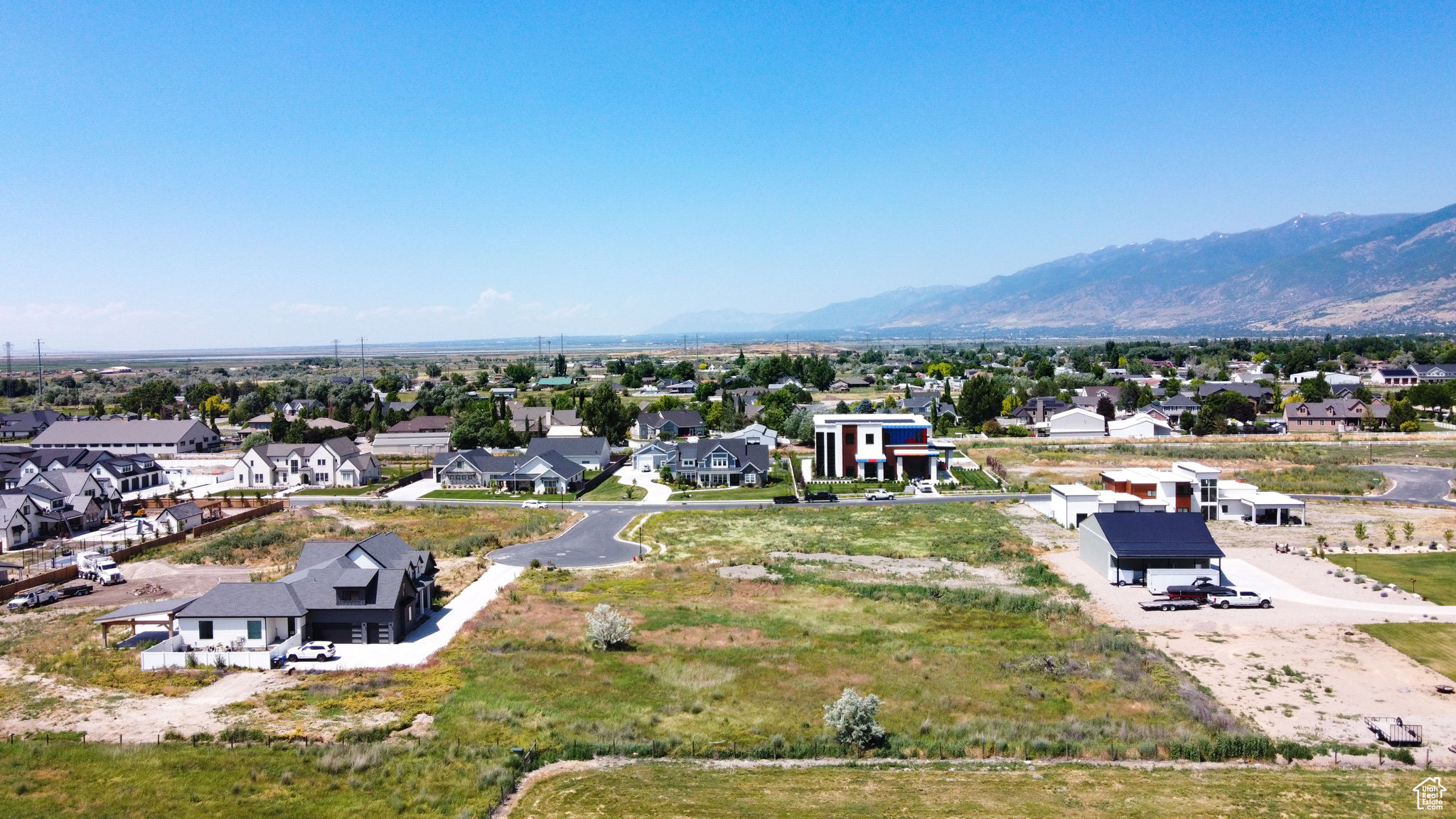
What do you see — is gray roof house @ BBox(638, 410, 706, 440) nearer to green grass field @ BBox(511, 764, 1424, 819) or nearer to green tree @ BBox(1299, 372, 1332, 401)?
green grass field @ BBox(511, 764, 1424, 819)

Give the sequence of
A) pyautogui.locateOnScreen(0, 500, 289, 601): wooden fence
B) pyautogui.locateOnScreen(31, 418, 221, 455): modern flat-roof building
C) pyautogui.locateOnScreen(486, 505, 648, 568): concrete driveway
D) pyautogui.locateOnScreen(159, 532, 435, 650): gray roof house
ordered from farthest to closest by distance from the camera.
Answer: pyautogui.locateOnScreen(31, 418, 221, 455): modern flat-roof building < pyautogui.locateOnScreen(486, 505, 648, 568): concrete driveway < pyautogui.locateOnScreen(0, 500, 289, 601): wooden fence < pyautogui.locateOnScreen(159, 532, 435, 650): gray roof house

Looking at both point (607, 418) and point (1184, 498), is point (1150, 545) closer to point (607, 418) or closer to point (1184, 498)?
point (1184, 498)

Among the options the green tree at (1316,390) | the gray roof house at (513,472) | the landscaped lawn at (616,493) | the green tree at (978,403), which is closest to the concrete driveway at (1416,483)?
the green tree at (978,403)

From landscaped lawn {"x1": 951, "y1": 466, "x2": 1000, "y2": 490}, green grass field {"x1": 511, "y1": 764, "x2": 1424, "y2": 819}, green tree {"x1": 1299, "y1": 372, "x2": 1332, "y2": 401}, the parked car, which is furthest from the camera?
green tree {"x1": 1299, "y1": 372, "x2": 1332, "y2": 401}

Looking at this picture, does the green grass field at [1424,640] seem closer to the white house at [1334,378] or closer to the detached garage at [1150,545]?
the detached garage at [1150,545]

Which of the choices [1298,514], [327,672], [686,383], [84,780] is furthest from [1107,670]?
[686,383]

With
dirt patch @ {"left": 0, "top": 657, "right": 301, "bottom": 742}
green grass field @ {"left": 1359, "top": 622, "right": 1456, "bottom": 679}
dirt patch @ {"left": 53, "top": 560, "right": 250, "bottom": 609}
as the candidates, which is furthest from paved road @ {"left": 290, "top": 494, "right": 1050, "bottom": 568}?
green grass field @ {"left": 1359, "top": 622, "right": 1456, "bottom": 679}

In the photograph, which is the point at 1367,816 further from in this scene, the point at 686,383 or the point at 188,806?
the point at 686,383
